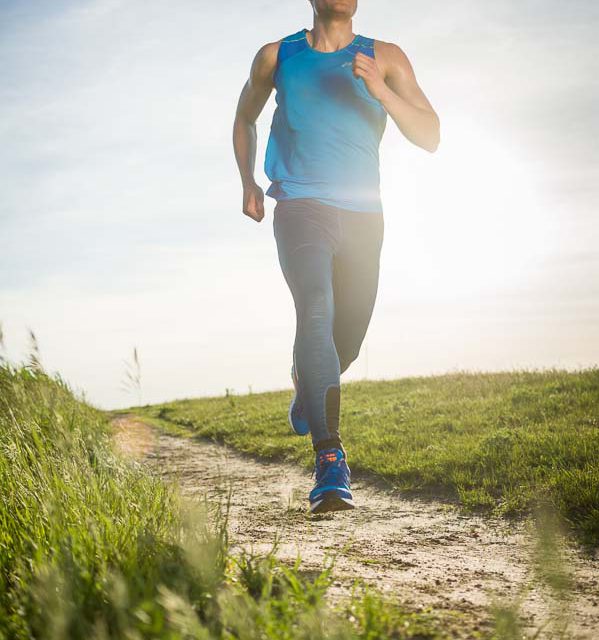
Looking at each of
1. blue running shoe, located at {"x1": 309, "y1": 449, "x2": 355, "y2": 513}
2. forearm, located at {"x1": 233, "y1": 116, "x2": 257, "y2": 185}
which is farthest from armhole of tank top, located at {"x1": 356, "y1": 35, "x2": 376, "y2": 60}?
blue running shoe, located at {"x1": 309, "y1": 449, "x2": 355, "y2": 513}

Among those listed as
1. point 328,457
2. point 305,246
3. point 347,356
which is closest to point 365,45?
point 305,246

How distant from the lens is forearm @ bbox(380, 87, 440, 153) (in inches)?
148

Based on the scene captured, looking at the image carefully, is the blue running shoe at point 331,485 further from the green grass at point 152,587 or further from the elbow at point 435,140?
the elbow at point 435,140

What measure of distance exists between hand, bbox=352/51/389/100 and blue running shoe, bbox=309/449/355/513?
207cm

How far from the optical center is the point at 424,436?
23.0 ft

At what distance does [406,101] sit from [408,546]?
2.78 metres

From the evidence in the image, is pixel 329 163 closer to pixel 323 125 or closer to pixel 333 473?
pixel 323 125

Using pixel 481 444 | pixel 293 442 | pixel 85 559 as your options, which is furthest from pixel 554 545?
pixel 293 442

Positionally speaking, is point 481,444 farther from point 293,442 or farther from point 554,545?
point 554,545

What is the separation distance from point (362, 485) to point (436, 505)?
102cm

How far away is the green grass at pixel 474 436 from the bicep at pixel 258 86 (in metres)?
2.19

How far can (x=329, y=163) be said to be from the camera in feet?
13.2

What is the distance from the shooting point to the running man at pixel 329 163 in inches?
144

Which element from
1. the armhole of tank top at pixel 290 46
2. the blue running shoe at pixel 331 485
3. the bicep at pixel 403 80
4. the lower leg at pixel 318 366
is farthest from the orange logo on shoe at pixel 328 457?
the armhole of tank top at pixel 290 46
